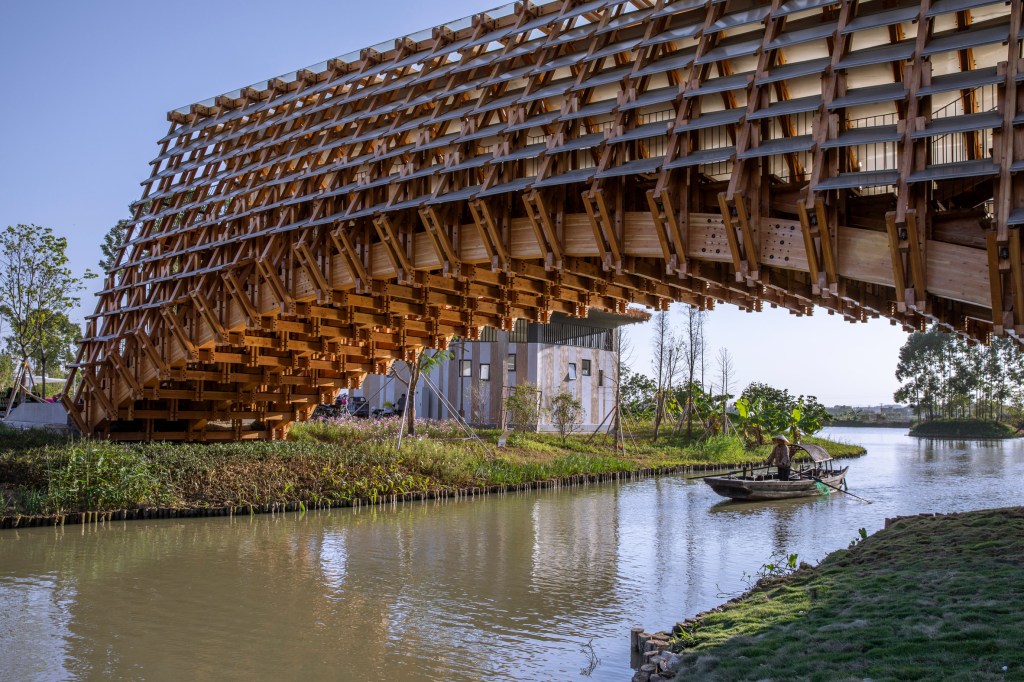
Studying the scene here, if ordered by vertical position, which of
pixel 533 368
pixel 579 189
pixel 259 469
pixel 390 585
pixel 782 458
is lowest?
pixel 390 585

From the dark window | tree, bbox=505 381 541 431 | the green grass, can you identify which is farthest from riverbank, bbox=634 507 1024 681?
the dark window

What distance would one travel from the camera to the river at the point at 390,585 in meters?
8.89

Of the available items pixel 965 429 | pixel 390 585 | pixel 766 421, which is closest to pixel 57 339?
pixel 390 585

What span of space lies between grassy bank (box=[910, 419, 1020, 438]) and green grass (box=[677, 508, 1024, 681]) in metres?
63.8

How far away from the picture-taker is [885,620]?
7.49m

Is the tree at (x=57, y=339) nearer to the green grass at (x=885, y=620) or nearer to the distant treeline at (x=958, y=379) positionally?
the green grass at (x=885, y=620)

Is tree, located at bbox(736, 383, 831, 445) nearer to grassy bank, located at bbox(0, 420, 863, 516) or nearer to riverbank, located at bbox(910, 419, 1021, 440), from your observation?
grassy bank, located at bbox(0, 420, 863, 516)

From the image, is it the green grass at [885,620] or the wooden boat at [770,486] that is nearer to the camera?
the green grass at [885,620]

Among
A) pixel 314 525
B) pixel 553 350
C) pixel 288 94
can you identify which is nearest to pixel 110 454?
pixel 314 525

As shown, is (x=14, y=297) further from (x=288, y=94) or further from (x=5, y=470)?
(x=288, y=94)

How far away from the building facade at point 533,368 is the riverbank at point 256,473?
10.8 m

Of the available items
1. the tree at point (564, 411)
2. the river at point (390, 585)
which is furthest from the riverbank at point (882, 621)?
the tree at point (564, 411)

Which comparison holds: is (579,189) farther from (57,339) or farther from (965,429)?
(965,429)

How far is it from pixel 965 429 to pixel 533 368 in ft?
153
